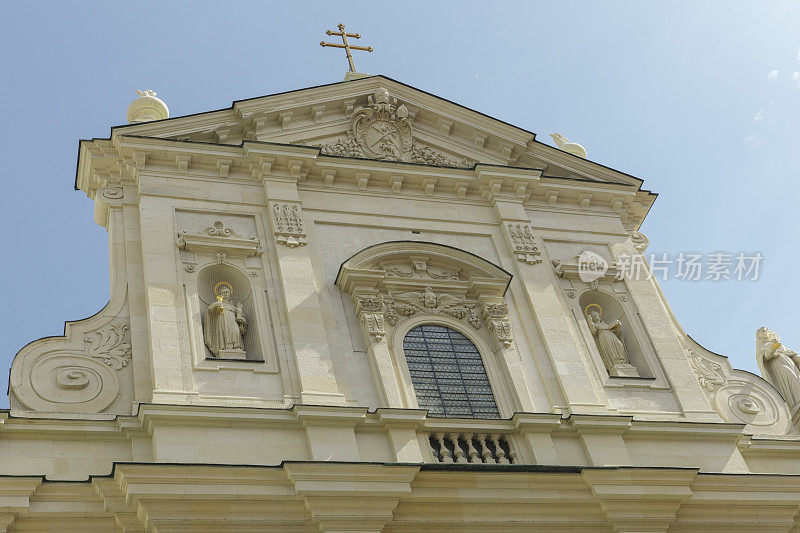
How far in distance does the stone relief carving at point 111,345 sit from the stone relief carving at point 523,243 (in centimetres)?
750

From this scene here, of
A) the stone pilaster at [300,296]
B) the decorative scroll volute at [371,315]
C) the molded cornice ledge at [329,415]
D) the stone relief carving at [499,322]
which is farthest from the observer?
the stone relief carving at [499,322]

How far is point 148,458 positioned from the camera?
51.9ft

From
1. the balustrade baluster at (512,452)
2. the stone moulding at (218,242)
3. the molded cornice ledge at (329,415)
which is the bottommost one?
the balustrade baluster at (512,452)

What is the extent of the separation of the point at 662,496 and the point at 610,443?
1.28 metres

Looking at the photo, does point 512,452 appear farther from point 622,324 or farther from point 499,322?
point 622,324

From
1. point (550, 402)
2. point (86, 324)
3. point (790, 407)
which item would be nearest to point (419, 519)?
point (550, 402)

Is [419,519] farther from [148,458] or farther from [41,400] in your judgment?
[41,400]

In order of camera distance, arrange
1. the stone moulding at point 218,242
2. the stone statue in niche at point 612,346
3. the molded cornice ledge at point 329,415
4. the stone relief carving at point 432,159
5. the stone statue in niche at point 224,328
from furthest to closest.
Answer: the stone relief carving at point 432,159 → the stone statue in niche at point 612,346 → the stone moulding at point 218,242 → the stone statue in niche at point 224,328 → the molded cornice ledge at point 329,415

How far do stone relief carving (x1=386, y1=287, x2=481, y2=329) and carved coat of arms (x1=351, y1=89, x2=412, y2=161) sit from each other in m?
3.63

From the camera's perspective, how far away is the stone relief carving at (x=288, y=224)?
1941 centimetres

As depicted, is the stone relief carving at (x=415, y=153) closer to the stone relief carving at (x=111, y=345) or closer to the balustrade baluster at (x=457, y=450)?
the stone relief carving at (x=111, y=345)

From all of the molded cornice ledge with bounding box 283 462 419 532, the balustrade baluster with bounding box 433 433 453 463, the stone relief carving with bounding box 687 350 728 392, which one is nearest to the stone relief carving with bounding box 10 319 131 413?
the molded cornice ledge with bounding box 283 462 419 532

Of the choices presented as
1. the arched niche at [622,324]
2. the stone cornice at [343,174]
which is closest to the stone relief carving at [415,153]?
the stone cornice at [343,174]

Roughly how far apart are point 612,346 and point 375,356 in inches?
181
